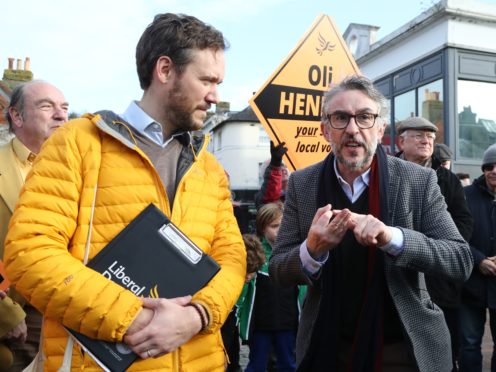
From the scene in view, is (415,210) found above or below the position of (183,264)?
above

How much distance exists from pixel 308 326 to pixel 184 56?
52.6 inches

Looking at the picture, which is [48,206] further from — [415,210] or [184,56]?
[415,210]

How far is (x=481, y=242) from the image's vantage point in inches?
177

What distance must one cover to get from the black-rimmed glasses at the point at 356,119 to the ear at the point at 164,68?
2.63ft

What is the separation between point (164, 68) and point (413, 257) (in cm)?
129

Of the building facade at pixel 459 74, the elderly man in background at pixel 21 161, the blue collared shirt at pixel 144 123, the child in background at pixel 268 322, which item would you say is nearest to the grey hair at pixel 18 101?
the elderly man in background at pixel 21 161

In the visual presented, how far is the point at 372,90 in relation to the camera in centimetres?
225

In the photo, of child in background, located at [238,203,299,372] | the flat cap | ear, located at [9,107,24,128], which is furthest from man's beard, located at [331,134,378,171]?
child in background, located at [238,203,299,372]

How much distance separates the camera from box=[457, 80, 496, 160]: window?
482 inches

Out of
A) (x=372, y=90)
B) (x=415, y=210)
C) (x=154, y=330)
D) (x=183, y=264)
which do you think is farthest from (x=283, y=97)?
(x=154, y=330)

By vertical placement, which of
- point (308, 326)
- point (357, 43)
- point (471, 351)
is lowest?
point (471, 351)

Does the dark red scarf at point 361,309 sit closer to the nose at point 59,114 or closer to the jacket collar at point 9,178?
the jacket collar at point 9,178

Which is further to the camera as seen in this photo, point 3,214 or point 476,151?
point 476,151

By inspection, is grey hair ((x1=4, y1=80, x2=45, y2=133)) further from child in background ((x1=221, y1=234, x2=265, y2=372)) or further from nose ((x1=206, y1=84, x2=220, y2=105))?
child in background ((x1=221, y1=234, x2=265, y2=372))
